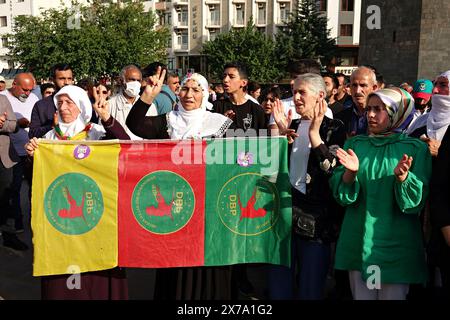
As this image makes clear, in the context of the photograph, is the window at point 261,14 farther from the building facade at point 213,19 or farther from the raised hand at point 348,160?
the raised hand at point 348,160

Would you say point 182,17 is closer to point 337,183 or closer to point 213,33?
point 213,33

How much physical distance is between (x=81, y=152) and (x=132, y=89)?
2.20 meters

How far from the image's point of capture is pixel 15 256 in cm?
573

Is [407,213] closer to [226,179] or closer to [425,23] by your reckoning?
[226,179]

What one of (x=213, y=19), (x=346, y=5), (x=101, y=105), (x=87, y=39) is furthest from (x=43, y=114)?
(x=213, y=19)

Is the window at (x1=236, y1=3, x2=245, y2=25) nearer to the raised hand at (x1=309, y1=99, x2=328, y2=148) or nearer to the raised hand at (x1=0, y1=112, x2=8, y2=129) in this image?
the raised hand at (x1=0, y1=112, x2=8, y2=129)

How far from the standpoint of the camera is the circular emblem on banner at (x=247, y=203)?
3803mm

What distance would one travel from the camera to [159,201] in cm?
377

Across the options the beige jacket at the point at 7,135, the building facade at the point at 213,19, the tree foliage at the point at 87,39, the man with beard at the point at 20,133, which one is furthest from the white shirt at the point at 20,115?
the building facade at the point at 213,19

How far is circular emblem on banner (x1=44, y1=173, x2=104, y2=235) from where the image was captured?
3.72m

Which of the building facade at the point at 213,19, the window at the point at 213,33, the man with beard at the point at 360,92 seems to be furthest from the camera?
the window at the point at 213,33

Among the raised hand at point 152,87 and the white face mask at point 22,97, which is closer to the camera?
→ the raised hand at point 152,87
